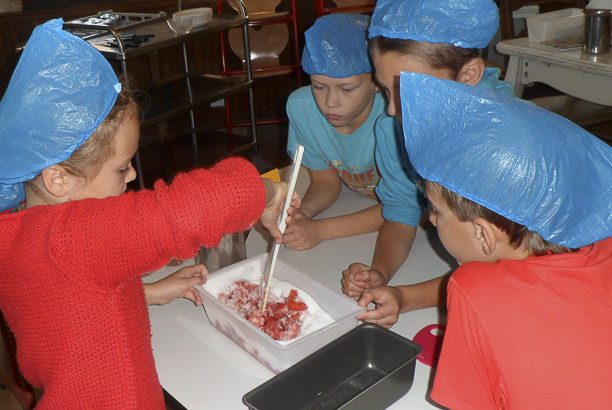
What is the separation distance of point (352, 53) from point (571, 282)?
930mm

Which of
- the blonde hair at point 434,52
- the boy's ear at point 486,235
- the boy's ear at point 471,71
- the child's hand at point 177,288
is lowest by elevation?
the child's hand at point 177,288

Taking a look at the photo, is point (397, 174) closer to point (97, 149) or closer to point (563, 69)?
point (97, 149)

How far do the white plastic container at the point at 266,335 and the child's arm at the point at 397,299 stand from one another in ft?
0.14

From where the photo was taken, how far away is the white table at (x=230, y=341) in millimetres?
930

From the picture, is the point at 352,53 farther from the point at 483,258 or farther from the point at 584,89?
the point at 584,89

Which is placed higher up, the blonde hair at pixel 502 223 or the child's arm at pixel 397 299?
the blonde hair at pixel 502 223

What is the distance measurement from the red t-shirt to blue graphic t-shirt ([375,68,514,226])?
55 centimetres

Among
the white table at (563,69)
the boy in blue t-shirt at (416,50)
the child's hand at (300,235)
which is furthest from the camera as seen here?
the white table at (563,69)

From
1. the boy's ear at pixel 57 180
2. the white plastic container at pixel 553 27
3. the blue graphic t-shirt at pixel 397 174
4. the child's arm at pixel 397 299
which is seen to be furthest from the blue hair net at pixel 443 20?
the white plastic container at pixel 553 27

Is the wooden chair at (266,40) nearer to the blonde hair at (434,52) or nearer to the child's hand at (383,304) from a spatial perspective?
the blonde hair at (434,52)

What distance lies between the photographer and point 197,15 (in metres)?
2.87

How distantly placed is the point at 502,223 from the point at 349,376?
1.16ft

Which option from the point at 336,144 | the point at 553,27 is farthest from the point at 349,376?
the point at 553,27

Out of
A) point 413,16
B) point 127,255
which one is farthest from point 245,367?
point 413,16
